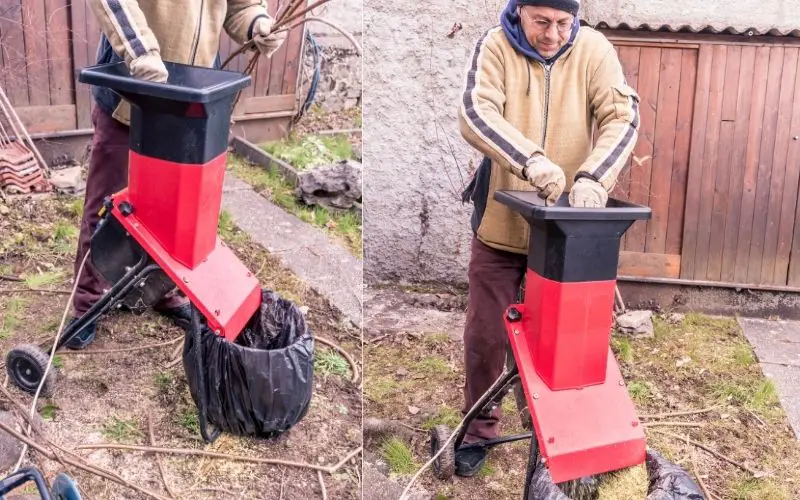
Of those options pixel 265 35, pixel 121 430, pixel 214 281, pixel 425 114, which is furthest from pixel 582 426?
pixel 425 114

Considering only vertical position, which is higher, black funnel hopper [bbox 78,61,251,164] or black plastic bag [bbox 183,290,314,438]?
black funnel hopper [bbox 78,61,251,164]

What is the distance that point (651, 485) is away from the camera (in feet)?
7.43

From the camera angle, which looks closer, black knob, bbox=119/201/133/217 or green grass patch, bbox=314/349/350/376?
black knob, bbox=119/201/133/217

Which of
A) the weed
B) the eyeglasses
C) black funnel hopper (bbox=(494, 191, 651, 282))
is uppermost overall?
the eyeglasses

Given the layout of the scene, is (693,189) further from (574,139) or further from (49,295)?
(49,295)

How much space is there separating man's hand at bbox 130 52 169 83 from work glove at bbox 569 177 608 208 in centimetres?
133

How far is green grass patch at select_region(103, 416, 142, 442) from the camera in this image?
299 centimetres

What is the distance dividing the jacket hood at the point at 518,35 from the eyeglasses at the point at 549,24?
54mm

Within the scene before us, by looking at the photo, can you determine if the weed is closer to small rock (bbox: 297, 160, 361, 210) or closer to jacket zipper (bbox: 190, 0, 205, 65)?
jacket zipper (bbox: 190, 0, 205, 65)

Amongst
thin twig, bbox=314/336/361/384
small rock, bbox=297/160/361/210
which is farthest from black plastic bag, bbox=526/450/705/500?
small rock, bbox=297/160/361/210

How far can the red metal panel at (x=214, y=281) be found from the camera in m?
2.78

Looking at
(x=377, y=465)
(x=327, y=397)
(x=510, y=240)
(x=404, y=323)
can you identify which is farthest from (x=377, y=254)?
(x=510, y=240)

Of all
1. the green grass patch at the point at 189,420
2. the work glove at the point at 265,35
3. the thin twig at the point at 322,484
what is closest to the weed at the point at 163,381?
the green grass patch at the point at 189,420

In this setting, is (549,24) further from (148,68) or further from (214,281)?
(214,281)
